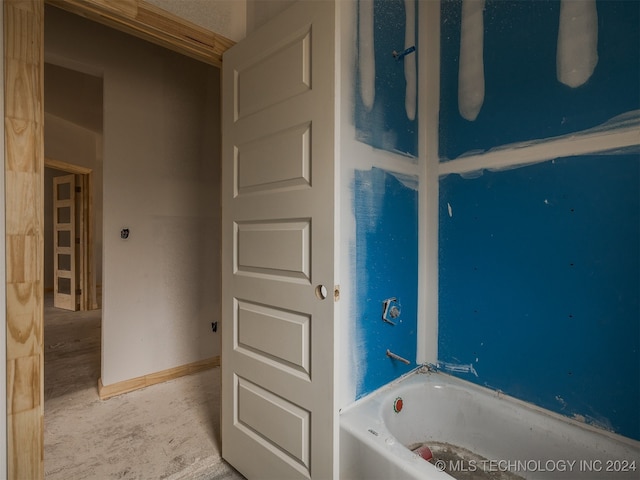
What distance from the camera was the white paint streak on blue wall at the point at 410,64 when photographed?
157 centimetres

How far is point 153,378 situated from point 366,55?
2.61 m

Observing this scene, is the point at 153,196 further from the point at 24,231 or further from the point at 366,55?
the point at 366,55

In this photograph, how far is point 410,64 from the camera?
5.23 feet

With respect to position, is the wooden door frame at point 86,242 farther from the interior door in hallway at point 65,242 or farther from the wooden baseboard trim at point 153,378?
the wooden baseboard trim at point 153,378

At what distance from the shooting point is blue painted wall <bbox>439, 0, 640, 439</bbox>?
46.1 inches

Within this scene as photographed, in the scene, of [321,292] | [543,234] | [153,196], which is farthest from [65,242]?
[543,234]

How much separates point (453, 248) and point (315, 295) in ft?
2.63

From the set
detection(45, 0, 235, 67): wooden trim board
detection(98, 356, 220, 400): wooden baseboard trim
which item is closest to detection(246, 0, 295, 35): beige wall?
detection(45, 0, 235, 67): wooden trim board

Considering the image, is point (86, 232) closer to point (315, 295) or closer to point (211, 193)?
point (211, 193)

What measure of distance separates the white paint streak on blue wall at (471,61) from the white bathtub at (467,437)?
1304 mm

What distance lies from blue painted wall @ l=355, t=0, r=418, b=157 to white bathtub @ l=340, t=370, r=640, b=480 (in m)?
1.10

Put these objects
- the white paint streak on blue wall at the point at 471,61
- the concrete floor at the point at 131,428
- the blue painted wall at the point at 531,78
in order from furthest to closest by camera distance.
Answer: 1. the concrete floor at the point at 131,428
2. the white paint streak on blue wall at the point at 471,61
3. the blue painted wall at the point at 531,78

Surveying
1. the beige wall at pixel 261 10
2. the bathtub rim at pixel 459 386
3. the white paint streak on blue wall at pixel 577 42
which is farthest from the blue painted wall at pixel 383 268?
the beige wall at pixel 261 10

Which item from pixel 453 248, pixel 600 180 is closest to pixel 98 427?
pixel 453 248
